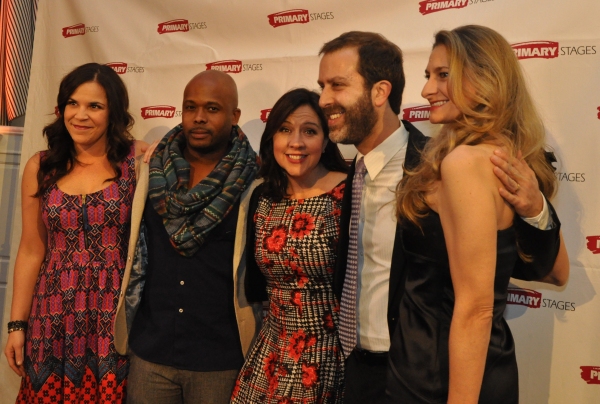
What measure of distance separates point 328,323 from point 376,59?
1.02 meters

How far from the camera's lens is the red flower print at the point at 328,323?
2.42m

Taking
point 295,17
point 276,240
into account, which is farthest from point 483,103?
point 295,17

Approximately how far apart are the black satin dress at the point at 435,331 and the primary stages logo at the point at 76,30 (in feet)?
8.56

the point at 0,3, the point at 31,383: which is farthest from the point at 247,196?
the point at 0,3

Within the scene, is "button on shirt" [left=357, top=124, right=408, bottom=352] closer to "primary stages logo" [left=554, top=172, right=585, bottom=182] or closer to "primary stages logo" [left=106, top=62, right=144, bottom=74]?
"primary stages logo" [left=554, top=172, right=585, bottom=182]

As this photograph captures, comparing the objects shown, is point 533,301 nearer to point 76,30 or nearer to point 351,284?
point 351,284

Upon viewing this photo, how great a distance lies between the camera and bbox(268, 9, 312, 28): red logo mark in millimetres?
3227

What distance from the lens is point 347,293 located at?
2248 millimetres

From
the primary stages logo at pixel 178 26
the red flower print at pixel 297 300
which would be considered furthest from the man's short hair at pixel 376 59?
the primary stages logo at pixel 178 26

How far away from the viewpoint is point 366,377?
216 centimetres

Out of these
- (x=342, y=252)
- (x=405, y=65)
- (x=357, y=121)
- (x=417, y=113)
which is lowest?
(x=342, y=252)

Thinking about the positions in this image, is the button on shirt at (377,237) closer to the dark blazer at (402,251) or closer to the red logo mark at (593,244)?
the dark blazer at (402,251)

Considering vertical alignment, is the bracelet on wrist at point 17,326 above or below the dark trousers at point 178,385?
above

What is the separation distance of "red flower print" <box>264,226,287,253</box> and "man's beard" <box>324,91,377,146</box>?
0.43 meters
